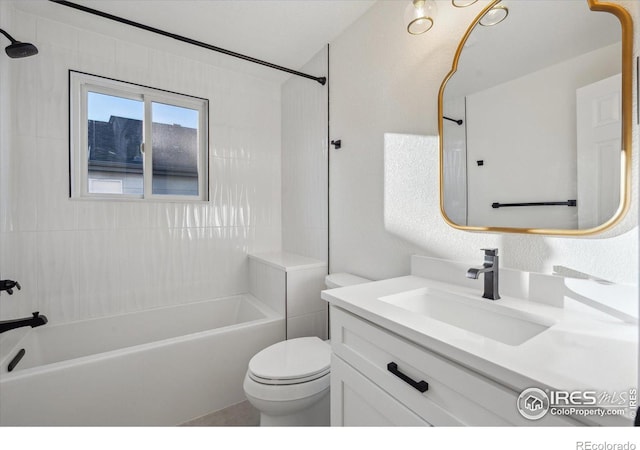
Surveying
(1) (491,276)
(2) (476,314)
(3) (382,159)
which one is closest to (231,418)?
(2) (476,314)

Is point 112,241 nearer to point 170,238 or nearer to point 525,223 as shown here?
point 170,238

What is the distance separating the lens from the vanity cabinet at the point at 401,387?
1.82ft

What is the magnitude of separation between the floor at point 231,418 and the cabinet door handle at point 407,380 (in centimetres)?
121

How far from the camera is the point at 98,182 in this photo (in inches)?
79.6

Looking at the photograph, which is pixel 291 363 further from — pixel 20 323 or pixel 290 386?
pixel 20 323

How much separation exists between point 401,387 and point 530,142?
0.91 meters

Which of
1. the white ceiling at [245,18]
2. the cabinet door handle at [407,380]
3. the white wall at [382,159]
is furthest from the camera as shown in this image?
the white ceiling at [245,18]

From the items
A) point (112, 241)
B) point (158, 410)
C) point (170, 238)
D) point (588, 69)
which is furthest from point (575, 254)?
point (112, 241)

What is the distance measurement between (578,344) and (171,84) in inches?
108

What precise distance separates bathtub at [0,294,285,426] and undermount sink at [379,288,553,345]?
3.79 ft

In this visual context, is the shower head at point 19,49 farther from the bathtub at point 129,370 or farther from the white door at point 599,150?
the white door at point 599,150

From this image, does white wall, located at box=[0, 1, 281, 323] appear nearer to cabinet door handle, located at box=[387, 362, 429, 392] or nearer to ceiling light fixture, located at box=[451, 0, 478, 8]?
ceiling light fixture, located at box=[451, 0, 478, 8]

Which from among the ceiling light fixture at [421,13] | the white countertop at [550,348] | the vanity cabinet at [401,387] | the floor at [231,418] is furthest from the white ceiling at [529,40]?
the floor at [231,418]

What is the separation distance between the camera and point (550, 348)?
0.59 meters
